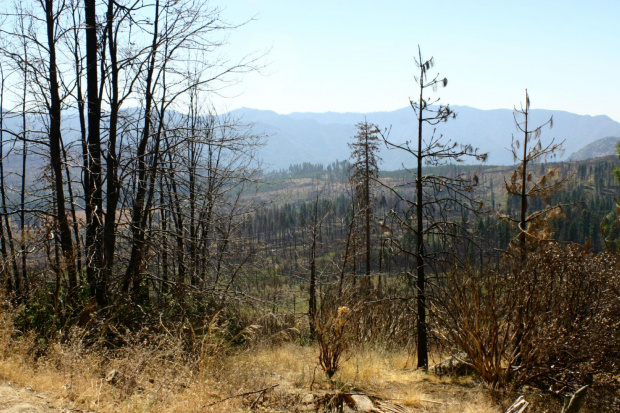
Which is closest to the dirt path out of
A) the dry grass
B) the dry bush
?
the dry grass

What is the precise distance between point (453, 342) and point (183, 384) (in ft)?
12.2

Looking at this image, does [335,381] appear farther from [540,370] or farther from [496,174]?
[496,174]

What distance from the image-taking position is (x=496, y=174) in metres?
189

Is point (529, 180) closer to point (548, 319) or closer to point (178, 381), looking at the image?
point (548, 319)

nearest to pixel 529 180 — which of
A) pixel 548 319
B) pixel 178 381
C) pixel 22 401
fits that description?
pixel 548 319

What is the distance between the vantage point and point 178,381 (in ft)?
13.3

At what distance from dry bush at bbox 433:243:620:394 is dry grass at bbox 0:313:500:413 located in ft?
1.94

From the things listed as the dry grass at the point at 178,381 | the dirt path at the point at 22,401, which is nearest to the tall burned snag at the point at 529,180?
the dry grass at the point at 178,381

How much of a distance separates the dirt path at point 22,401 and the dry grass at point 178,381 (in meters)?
0.08

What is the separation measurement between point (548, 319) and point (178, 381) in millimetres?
3980

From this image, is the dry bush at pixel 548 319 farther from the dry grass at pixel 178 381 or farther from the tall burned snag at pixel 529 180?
the tall burned snag at pixel 529 180

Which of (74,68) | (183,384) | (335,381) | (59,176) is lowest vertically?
(335,381)

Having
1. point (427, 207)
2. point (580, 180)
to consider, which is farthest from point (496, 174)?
point (427, 207)

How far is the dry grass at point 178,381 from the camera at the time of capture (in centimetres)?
382
